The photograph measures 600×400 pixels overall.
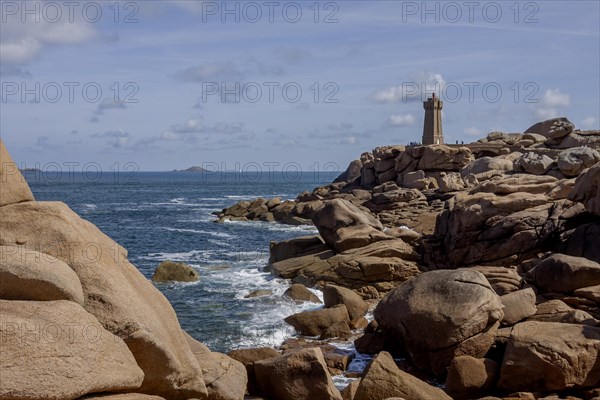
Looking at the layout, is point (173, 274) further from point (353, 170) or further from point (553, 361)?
point (353, 170)

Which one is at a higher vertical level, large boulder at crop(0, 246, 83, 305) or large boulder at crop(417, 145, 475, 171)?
large boulder at crop(417, 145, 475, 171)

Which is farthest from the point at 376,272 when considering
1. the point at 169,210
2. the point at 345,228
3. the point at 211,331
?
the point at 169,210

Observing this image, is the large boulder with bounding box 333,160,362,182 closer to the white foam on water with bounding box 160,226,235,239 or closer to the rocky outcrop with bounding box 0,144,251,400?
the white foam on water with bounding box 160,226,235,239

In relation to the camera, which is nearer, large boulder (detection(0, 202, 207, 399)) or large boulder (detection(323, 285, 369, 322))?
large boulder (detection(0, 202, 207, 399))

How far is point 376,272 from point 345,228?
463 centimetres

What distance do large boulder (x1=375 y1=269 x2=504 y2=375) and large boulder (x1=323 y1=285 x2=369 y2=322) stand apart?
18.2ft

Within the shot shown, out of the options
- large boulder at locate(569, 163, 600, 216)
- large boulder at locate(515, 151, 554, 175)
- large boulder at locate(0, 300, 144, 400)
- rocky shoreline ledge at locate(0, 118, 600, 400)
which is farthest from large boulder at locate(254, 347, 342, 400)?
large boulder at locate(515, 151, 554, 175)

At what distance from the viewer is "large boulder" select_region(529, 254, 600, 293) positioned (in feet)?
67.4

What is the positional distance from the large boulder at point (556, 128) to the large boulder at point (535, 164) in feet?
44.5

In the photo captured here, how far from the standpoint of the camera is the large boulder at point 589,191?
26516 millimetres

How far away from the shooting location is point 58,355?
909 cm

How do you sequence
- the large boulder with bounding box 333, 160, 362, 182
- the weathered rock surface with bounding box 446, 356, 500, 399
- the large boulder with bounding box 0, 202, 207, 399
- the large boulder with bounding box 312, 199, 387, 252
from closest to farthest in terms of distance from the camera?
1. the large boulder with bounding box 0, 202, 207, 399
2. the weathered rock surface with bounding box 446, 356, 500, 399
3. the large boulder with bounding box 312, 199, 387, 252
4. the large boulder with bounding box 333, 160, 362, 182

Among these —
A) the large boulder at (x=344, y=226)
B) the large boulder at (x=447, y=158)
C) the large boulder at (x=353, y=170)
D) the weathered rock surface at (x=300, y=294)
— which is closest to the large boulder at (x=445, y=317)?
the weathered rock surface at (x=300, y=294)

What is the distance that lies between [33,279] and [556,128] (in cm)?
5562
